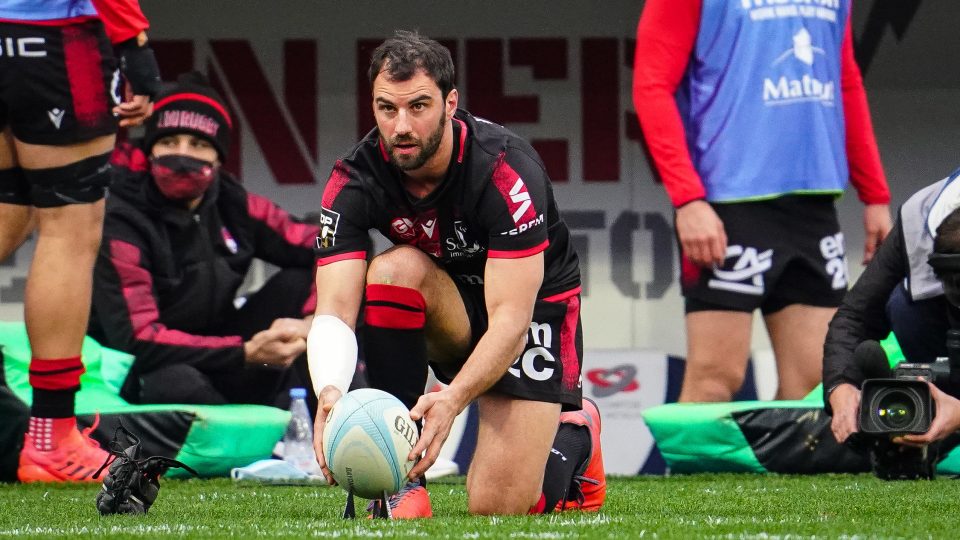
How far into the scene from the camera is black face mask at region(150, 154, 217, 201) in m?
6.25

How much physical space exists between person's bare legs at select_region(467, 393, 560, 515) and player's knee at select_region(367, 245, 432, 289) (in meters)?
0.45

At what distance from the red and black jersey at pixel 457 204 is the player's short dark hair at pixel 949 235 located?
4.00 ft

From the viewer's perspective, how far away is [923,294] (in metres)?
5.05

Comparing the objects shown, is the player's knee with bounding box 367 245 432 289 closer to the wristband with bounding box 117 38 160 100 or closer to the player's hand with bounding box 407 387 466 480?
the player's hand with bounding box 407 387 466 480

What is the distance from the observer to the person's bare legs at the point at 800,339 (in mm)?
5707

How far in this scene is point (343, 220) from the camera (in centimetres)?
397

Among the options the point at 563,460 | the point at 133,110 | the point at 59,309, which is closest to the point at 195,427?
the point at 59,309

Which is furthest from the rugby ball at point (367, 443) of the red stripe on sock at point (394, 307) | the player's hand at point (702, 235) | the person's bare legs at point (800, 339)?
the person's bare legs at point (800, 339)

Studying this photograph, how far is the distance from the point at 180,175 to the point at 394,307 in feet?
8.11

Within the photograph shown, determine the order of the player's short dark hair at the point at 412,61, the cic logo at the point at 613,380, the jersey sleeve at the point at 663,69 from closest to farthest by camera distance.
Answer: the player's short dark hair at the point at 412,61, the jersey sleeve at the point at 663,69, the cic logo at the point at 613,380

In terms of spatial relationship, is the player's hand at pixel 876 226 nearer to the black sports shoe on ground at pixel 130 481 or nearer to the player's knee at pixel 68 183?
the player's knee at pixel 68 183

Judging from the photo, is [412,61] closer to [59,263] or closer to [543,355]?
[543,355]

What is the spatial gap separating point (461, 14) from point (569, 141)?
2.85 feet

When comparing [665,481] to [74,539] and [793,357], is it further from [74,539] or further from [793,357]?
[74,539]
